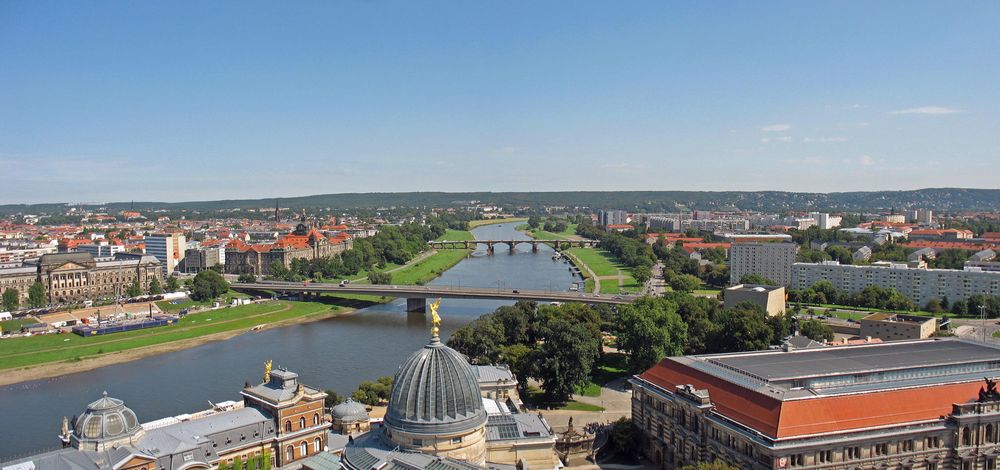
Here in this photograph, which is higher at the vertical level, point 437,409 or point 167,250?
point 437,409

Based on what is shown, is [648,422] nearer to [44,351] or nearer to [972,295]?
[44,351]

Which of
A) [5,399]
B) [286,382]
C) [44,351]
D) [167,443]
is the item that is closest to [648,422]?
[286,382]

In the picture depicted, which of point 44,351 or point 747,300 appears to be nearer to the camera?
point 44,351

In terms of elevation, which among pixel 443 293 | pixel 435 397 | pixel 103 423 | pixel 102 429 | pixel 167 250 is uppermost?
pixel 435 397

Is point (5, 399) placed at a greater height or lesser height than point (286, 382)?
lesser

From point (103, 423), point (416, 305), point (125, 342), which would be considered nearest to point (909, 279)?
point (416, 305)

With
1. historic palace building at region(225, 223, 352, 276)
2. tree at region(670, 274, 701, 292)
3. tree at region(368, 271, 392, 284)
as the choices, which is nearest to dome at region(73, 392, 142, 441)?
tree at region(670, 274, 701, 292)

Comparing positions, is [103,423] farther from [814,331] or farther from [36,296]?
[36,296]
